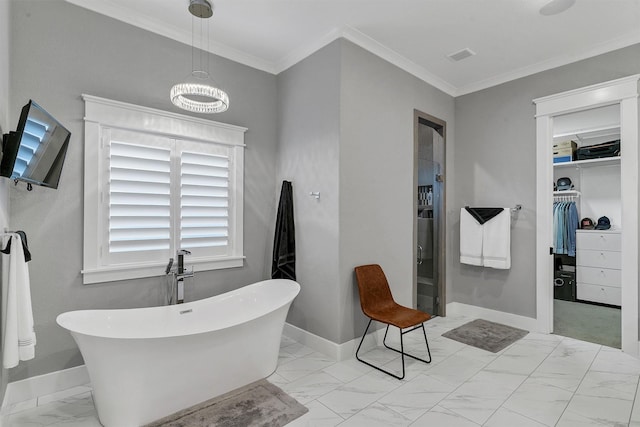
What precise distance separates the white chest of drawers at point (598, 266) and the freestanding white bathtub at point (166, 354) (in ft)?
15.1

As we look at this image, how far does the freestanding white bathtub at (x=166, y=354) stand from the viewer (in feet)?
6.09

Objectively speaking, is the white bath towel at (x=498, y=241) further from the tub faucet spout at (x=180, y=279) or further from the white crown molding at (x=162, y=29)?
the tub faucet spout at (x=180, y=279)

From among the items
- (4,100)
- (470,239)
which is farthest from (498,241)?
(4,100)

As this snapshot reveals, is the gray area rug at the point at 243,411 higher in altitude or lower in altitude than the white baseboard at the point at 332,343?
lower

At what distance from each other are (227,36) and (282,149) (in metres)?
1.19

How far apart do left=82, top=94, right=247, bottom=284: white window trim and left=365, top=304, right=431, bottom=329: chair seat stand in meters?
1.58

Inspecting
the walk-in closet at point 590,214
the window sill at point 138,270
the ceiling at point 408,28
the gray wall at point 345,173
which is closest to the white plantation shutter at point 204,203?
the window sill at point 138,270

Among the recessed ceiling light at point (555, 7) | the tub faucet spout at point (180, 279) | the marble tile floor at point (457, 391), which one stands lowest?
the marble tile floor at point (457, 391)

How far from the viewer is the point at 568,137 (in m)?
5.32

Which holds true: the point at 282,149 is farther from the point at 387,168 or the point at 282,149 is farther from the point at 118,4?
the point at 118,4

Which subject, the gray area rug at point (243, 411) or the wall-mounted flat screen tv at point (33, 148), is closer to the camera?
the wall-mounted flat screen tv at point (33, 148)

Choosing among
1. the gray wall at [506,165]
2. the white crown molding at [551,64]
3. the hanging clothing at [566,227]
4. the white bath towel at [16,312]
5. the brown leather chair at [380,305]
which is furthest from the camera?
the hanging clothing at [566,227]

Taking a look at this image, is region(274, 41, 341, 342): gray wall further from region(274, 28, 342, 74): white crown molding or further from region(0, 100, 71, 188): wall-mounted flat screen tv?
region(0, 100, 71, 188): wall-mounted flat screen tv

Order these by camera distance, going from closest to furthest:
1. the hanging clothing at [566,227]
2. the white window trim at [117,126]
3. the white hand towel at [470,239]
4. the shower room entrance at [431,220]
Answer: the white window trim at [117,126] < the white hand towel at [470,239] < the shower room entrance at [431,220] < the hanging clothing at [566,227]
